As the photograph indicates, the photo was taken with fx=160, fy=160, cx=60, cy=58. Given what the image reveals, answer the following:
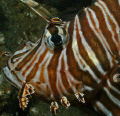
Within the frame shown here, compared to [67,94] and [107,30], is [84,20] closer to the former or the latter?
[107,30]

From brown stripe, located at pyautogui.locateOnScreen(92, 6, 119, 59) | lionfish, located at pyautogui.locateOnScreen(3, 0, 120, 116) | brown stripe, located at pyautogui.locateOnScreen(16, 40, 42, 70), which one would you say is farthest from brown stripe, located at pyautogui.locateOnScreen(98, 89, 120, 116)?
brown stripe, located at pyautogui.locateOnScreen(16, 40, 42, 70)

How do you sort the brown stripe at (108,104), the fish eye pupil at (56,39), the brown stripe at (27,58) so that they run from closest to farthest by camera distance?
the fish eye pupil at (56,39), the brown stripe at (27,58), the brown stripe at (108,104)

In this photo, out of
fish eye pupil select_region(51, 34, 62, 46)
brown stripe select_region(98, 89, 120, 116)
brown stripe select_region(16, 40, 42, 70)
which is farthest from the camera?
brown stripe select_region(98, 89, 120, 116)

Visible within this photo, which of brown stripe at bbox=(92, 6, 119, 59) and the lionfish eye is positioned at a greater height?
the lionfish eye

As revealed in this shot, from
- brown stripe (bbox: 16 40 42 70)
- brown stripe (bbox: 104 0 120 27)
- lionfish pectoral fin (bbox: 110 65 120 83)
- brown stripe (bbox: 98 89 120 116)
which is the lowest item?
brown stripe (bbox: 98 89 120 116)

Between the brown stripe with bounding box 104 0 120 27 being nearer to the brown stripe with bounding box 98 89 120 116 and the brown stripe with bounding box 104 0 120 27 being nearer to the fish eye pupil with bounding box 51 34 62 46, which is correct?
the fish eye pupil with bounding box 51 34 62 46

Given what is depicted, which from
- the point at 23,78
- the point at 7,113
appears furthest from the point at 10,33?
the point at 23,78

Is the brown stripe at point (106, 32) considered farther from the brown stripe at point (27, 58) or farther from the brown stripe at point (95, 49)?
the brown stripe at point (27, 58)

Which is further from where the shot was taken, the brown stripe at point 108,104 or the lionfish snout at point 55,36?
the brown stripe at point 108,104

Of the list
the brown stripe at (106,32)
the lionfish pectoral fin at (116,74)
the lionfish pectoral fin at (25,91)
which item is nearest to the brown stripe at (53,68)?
the lionfish pectoral fin at (25,91)
